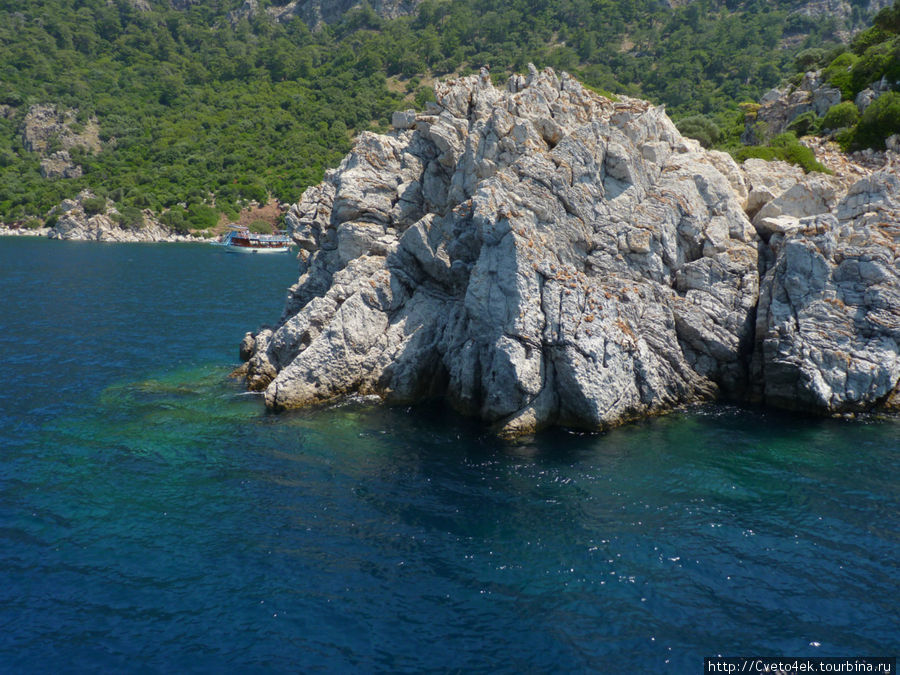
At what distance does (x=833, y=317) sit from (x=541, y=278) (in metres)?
15.6

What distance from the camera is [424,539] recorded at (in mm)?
Answer: 19000

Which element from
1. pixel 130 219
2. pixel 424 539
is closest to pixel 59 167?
pixel 130 219

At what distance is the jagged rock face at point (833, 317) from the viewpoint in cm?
2861

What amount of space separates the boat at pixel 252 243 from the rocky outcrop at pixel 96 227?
21.9 m

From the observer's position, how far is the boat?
13825cm

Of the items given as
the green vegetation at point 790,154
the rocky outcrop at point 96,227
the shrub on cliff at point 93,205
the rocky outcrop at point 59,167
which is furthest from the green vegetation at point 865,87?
the rocky outcrop at point 59,167

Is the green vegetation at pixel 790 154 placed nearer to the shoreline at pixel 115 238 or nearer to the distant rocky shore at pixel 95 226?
the shoreline at pixel 115 238

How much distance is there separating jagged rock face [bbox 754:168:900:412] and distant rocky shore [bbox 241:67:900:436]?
10cm

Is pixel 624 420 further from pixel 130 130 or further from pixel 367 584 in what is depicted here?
pixel 130 130

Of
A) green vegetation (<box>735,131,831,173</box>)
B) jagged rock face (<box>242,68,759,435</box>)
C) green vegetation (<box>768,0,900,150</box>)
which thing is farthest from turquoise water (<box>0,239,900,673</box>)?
green vegetation (<box>768,0,900,150</box>)

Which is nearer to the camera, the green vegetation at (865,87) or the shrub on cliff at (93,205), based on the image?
the green vegetation at (865,87)

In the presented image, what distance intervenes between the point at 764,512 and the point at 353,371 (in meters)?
22.0

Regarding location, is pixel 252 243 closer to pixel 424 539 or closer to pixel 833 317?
pixel 833 317

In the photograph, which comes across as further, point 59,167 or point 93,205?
point 59,167
